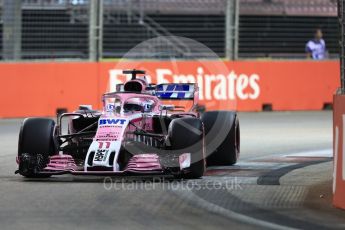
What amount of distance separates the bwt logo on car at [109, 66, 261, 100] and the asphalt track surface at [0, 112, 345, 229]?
30.0 ft

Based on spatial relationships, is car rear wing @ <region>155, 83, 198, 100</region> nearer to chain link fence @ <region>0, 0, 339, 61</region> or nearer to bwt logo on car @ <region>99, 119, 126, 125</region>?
bwt logo on car @ <region>99, 119, 126, 125</region>

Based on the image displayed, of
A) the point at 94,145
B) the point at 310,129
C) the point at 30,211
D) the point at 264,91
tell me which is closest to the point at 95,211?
the point at 30,211

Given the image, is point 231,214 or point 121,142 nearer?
point 231,214

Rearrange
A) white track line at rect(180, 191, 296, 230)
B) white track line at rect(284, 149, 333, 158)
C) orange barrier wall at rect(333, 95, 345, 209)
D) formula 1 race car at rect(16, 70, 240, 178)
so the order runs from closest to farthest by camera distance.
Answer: white track line at rect(180, 191, 296, 230)
orange barrier wall at rect(333, 95, 345, 209)
formula 1 race car at rect(16, 70, 240, 178)
white track line at rect(284, 149, 333, 158)

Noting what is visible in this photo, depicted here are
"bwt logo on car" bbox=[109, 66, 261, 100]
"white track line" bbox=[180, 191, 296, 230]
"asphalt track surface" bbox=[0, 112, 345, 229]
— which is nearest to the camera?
"white track line" bbox=[180, 191, 296, 230]

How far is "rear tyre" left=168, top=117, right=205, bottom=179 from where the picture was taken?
1002cm

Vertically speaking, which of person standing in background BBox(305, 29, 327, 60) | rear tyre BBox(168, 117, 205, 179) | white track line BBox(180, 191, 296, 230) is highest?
person standing in background BBox(305, 29, 327, 60)

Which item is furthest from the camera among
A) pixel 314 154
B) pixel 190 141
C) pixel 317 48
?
pixel 317 48

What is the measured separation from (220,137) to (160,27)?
12888 mm

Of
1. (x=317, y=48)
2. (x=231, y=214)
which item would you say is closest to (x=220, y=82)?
(x=317, y=48)

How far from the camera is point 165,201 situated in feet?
27.9

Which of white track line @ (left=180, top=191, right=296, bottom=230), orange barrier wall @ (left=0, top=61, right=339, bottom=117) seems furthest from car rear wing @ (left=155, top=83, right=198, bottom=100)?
orange barrier wall @ (left=0, top=61, right=339, bottom=117)

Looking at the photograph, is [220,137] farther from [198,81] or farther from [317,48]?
[317,48]

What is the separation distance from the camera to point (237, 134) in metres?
12.3
